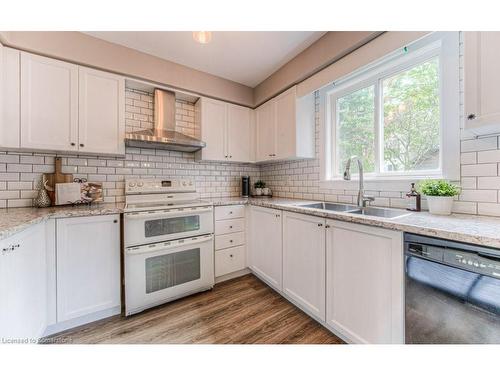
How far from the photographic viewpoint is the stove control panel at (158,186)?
2279 millimetres

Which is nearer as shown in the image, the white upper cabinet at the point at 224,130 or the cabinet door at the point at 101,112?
the cabinet door at the point at 101,112

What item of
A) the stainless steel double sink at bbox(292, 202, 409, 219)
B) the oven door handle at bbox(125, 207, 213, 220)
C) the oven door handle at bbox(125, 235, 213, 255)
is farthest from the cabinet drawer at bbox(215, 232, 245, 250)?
the stainless steel double sink at bbox(292, 202, 409, 219)

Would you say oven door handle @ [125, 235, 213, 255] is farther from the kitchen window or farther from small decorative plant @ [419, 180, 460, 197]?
small decorative plant @ [419, 180, 460, 197]

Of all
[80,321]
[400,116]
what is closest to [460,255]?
[400,116]

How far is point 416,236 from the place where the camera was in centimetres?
103

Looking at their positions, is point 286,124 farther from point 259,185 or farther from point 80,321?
point 80,321

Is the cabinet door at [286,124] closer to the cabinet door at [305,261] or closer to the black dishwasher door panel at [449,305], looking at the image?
the cabinet door at [305,261]

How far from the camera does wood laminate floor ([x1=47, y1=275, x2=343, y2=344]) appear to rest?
1.48 m

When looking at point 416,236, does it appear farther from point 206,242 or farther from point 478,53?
point 206,242

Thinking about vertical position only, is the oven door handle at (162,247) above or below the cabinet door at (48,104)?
below

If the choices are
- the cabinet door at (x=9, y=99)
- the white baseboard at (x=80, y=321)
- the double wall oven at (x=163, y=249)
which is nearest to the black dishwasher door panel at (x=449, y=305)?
the double wall oven at (x=163, y=249)

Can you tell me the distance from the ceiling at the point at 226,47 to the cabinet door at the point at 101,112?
0.39 meters

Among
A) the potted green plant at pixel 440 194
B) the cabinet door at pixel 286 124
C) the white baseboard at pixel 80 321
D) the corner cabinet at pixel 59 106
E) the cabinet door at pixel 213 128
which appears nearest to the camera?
the potted green plant at pixel 440 194

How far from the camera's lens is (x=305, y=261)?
1.70 metres
